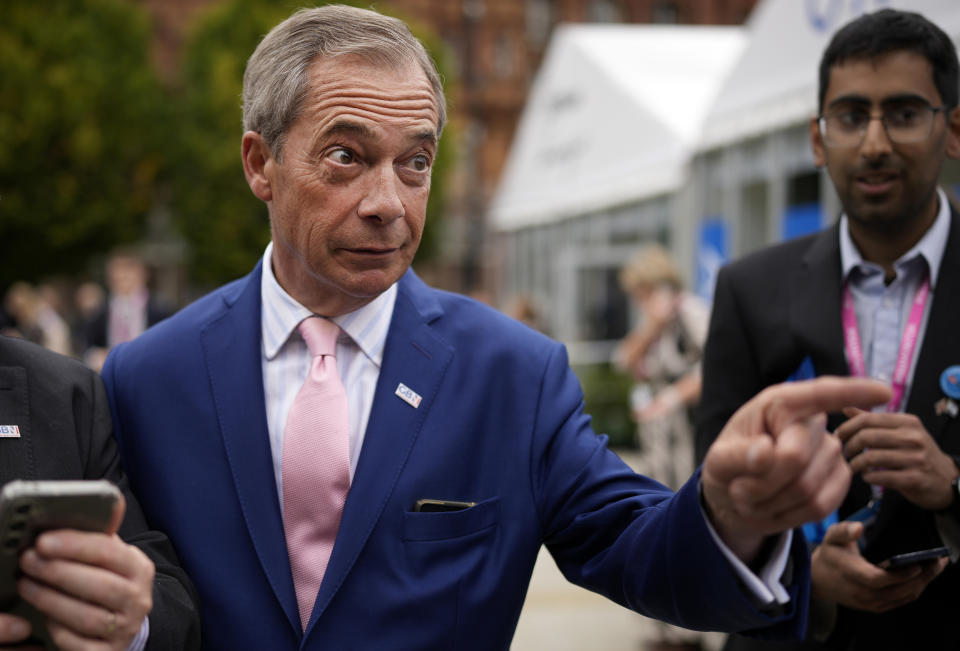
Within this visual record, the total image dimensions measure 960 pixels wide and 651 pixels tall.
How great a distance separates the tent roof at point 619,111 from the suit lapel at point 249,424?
25.0ft

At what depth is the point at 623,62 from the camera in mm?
12453

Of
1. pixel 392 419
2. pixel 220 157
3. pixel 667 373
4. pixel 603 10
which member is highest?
pixel 392 419

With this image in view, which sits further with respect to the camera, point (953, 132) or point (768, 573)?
point (953, 132)

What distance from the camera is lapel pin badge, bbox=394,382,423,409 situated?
1914 millimetres

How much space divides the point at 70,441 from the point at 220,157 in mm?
29017

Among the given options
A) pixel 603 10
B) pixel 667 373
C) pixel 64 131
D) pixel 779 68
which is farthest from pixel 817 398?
pixel 603 10

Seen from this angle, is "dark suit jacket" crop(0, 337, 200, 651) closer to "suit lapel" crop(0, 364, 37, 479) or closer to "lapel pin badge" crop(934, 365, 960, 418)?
"suit lapel" crop(0, 364, 37, 479)

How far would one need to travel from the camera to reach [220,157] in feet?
97.6

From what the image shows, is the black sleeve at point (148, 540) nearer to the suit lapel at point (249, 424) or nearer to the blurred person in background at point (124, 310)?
the suit lapel at point (249, 424)

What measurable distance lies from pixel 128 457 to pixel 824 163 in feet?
5.11

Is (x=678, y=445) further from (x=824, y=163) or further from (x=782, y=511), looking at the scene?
(x=782, y=511)

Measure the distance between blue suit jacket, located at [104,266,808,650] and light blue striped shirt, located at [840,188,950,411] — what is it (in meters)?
0.69

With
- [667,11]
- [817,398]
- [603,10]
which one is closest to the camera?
[817,398]

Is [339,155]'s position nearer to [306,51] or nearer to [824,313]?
[306,51]
